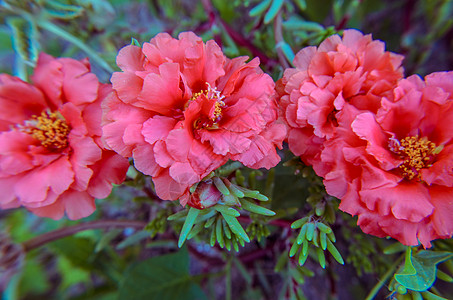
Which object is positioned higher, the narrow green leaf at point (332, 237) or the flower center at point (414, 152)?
the flower center at point (414, 152)

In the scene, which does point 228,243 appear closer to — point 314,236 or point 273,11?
point 314,236

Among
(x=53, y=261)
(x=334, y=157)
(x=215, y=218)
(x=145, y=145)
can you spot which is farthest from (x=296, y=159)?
(x=53, y=261)

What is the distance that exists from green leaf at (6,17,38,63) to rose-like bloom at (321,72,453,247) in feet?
3.32

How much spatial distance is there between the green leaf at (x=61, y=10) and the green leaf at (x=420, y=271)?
1.41 m

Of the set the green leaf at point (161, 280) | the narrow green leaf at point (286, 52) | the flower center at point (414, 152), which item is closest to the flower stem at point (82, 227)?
the green leaf at point (161, 280)

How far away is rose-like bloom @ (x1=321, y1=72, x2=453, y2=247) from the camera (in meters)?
0.76

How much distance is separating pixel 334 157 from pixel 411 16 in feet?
4.38

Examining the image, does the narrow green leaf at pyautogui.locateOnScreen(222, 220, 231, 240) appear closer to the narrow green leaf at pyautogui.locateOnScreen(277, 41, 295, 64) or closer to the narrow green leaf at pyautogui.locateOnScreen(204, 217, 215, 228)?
the narrow green leaf at pyautogui.locateOnScreen(204, 217, 215, 228)

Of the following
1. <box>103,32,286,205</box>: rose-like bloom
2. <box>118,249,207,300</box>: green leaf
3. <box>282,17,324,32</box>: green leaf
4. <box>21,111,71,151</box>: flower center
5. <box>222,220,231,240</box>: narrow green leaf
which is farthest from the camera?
<box>118,249,207,300</box>: green leaf

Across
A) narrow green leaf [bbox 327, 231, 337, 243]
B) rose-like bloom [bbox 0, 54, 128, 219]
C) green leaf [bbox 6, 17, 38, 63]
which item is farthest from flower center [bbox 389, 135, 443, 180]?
green leaf [bbox 6, 17, 38, 63]

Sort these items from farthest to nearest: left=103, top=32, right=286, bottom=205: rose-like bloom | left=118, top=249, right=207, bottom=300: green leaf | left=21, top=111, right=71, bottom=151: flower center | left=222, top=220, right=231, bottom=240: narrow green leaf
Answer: left=118, top=249, right=207, bottom=300: green leaf → left=21, top=111, right=71, bottom=151: flower center → left=222, top=220, right=231, bottom=240: narrow green leaf → left=103, top=32, right=286, bottom=205: rose-like bloom

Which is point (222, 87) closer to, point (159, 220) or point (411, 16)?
point (159, 220)

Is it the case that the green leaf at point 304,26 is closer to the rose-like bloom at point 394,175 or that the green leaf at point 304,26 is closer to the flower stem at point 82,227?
the rose-like bloom at point 394,175

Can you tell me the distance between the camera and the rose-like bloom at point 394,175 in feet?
2.48
